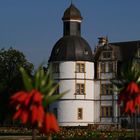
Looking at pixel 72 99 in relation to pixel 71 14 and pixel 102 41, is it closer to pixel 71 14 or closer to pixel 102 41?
pixel 71 14

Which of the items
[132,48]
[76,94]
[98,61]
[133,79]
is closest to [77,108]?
[76,94]

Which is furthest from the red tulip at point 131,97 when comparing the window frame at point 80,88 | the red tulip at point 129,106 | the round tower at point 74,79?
the window frame at point 80,88

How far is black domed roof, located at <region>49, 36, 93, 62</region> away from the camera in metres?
67.1

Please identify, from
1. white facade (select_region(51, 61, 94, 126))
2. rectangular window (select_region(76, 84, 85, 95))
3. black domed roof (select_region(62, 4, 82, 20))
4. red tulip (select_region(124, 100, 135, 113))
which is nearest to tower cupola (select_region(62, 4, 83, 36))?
black domed roof (select_region(62, 4, 82, 20))

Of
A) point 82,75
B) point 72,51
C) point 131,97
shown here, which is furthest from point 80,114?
point 131,97

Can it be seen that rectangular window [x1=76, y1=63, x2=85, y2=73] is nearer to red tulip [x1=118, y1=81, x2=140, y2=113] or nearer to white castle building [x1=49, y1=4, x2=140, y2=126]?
white castle building [x1=49, y1=4, x2=140, y2=126]

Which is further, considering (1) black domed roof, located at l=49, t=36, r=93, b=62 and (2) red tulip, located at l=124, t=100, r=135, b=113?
(1) black domed roof, located at l=49, t=36, r=93, b=62

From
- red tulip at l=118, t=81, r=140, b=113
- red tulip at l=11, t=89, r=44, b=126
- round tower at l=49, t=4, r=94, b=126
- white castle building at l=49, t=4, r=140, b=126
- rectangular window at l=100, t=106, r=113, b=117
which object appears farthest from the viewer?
rectangular window at l=100, t=106, r=113, b=117

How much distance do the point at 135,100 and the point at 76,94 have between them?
50.7 meters

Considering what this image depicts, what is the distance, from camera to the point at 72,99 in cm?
6656

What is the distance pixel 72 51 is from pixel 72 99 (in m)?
6.12

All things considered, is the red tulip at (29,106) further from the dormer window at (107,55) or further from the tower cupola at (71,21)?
the tower cupola at (71,21)

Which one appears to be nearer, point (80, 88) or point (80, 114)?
point (80, 114)

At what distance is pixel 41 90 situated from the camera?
13.2 m
